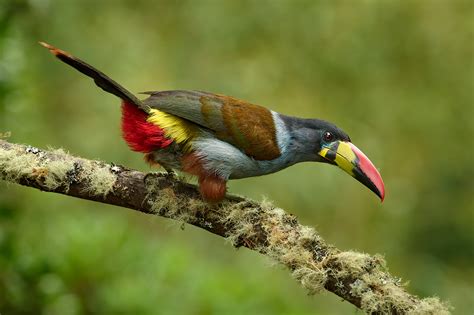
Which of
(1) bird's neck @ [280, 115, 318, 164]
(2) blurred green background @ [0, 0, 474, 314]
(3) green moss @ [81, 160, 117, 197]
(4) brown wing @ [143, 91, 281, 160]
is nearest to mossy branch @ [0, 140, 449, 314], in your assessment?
(3) green moss @ [81, 160, 117, 197]

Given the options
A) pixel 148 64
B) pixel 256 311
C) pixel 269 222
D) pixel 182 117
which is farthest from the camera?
pixel 148 64

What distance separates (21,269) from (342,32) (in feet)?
16.3

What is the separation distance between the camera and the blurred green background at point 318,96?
6930 millimetres

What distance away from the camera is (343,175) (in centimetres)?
746

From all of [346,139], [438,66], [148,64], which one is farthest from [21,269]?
[438,66]

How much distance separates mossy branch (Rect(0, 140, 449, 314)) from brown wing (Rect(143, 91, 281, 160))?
380mm

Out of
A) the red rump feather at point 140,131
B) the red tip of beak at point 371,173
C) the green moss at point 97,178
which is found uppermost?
the red tip of beak at point 371,173

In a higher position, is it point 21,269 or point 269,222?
point 269,222

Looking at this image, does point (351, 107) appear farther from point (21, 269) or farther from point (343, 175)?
point (21, 269)

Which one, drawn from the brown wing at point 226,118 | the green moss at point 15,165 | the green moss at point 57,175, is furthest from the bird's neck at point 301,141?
the green moss at point 15,165

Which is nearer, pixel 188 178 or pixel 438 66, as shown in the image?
pixel 188 178

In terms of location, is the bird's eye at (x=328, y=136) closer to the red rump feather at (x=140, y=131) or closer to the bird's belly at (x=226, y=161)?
the bird's belly at (x=226, y=161)

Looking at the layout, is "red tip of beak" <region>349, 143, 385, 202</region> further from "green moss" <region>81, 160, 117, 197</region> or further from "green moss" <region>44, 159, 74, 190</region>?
"green moss" <region>44, 159, 74, 190</region>

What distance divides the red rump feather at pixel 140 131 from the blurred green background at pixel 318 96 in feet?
Answer: 5.52
